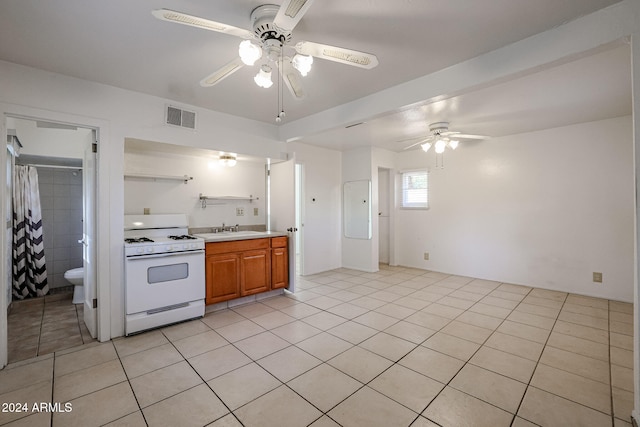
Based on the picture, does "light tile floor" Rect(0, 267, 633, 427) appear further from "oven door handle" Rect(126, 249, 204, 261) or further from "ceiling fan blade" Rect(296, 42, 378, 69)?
"ceiling fan blade" Rect(296, 42, 378, 69)

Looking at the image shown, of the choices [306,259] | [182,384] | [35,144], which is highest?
[35,144]

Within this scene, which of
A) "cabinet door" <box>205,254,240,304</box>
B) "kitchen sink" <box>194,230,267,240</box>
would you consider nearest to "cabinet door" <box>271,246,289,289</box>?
"kitchen sink" <box>194,230,267,240</box>

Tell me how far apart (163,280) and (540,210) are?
5303 mm

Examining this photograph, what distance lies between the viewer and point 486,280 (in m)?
4.85

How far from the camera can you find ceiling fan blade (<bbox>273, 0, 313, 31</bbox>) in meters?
1.29

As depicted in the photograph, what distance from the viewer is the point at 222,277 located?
3.48 meters

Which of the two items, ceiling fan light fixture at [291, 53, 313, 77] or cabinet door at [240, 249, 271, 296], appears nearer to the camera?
ceiling fan light fixture at [291, 53, 313, 77]

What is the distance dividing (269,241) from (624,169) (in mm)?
4856

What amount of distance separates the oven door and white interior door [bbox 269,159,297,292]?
4.41 feet

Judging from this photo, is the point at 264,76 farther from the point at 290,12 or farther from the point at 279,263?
the point at 279,263

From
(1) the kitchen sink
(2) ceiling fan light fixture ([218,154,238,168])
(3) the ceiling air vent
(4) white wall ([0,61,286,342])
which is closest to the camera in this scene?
(4) white wall ([0,61,286,342])

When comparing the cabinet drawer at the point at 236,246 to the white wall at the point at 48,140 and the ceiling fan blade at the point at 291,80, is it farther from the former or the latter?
the white wall at the point at 48,140

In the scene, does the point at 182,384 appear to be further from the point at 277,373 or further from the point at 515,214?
the point at 515,214

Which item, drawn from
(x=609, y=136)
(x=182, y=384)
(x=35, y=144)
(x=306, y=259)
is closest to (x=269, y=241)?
(x=306, y=259)
